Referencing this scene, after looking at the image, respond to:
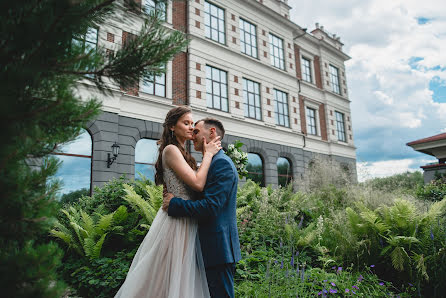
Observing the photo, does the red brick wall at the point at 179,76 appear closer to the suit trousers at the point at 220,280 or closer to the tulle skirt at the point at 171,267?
the tulle skirt at the point at 171,267

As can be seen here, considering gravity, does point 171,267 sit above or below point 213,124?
below

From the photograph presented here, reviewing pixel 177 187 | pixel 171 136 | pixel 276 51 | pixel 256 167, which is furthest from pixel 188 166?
pixel 276 51

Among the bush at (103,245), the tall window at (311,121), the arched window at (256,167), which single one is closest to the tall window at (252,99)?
the arched window at (256,167)

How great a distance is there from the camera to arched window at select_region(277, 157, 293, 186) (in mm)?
18750

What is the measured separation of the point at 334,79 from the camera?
82.3ft

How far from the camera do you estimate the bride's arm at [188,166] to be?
2.83 meters

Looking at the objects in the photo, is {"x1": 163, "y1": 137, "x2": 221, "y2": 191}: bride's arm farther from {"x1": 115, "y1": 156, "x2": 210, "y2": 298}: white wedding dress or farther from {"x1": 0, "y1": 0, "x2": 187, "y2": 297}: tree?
{"x1": 0, "y1": 0, "x2": 187, "y2": 297}: tree

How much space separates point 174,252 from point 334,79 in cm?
2515

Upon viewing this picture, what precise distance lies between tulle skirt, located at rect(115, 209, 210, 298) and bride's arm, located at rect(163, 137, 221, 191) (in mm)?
386

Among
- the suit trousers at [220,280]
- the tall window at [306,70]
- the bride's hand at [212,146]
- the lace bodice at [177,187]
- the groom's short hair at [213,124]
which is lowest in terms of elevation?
the suit trousers at [220,280]

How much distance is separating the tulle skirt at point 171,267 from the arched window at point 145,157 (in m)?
9.97

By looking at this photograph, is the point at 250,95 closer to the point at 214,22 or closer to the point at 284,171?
the point at 214,22

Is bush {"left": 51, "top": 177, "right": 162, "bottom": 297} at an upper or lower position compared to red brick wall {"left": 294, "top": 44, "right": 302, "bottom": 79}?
lower

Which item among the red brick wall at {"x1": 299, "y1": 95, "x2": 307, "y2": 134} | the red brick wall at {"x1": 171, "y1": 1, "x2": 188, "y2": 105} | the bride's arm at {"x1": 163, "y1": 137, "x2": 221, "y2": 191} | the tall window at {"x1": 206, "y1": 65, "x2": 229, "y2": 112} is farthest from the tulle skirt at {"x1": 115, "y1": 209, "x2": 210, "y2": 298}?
the red brick wall at {"x1": 299, "y1": 95, "x2": 307, "y2": 134}
